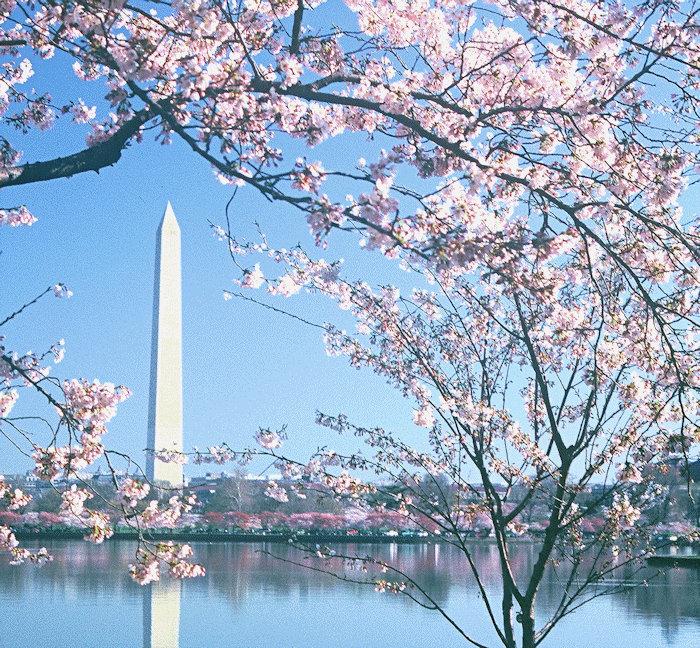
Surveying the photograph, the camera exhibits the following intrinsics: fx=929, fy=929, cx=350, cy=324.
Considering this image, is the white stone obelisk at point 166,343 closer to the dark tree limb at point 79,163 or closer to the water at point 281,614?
the water at point 281,614

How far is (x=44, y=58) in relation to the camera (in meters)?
4.51

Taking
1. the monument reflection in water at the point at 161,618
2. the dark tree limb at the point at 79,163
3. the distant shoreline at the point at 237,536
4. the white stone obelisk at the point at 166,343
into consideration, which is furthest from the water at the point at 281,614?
the distant shoreline at the point at 237,536

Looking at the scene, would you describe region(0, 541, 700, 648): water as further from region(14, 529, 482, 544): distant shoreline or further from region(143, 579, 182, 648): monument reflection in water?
region(14, 529, 482, 544): distant shoreline

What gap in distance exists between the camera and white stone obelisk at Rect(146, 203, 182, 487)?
2756cm

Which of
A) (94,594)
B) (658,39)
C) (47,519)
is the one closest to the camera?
(658,39)

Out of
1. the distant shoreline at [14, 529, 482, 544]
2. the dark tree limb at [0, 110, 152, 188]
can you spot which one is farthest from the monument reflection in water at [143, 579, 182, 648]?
the distant shoreline at [14, 529, 482, 544]

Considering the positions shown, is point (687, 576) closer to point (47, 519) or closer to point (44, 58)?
point (44, 58)

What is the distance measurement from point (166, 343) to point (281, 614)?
1415 cm

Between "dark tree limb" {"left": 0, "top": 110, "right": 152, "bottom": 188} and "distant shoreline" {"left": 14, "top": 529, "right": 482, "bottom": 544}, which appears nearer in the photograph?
"dark tree limb" {"left": 0, "top": 110, "right": 152, "bottom": 188}

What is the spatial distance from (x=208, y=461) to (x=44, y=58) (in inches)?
107

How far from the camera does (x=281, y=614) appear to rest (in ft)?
50.1

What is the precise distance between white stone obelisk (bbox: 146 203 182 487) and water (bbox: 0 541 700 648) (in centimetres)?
685

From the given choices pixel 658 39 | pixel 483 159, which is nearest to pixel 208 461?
pixel 483 159

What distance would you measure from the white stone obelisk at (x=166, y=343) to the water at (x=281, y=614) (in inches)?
270
